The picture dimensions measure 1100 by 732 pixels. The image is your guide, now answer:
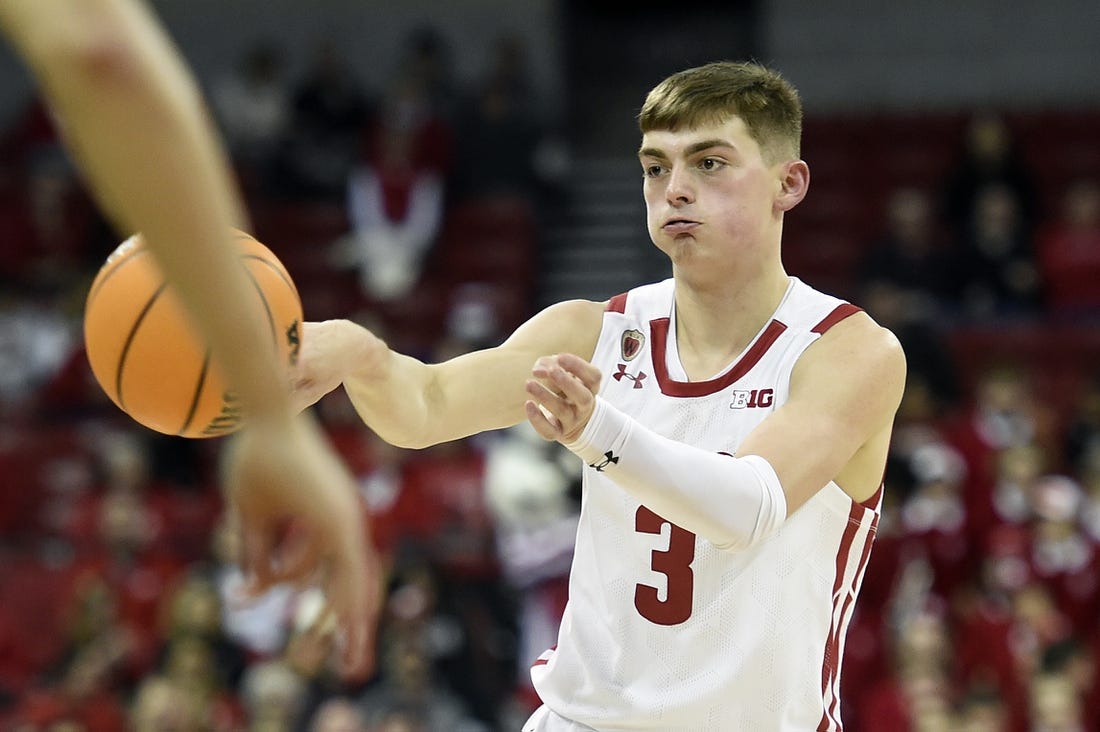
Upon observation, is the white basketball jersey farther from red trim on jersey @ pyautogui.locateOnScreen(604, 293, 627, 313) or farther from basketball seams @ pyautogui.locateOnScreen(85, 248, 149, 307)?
basketball seams @ pyautogui.locateOnScreen(85, 248, 149, 307)

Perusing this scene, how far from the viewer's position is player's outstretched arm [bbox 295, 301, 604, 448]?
388cm

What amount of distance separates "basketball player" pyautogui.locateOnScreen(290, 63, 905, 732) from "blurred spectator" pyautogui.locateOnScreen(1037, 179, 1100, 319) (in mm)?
8672

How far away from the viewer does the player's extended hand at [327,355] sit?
379 cm

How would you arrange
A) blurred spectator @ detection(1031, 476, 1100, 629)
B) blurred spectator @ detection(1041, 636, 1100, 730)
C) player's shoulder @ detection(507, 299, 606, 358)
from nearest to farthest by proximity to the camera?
1. player's shoulder @ detection(507, 299, 606, 358)
2. blurred spectator @ detection(1041, 636, 1100, 730)
3. blurred spectator @ detection(1031, 476, 1100, 629)

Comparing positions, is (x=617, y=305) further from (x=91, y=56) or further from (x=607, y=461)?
(x=91, y=56)

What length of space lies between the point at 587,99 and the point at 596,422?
1492 cm

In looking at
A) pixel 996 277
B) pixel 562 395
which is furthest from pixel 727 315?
pixel 996 277

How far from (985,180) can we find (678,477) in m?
10.5

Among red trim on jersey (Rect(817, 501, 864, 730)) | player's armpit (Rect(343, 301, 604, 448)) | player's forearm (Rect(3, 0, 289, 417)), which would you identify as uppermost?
player's forearm (Rect(3, 0, 289, 417))

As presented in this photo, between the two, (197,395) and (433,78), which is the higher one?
(197,395)

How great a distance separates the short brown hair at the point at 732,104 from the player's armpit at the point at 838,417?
0.54 meters

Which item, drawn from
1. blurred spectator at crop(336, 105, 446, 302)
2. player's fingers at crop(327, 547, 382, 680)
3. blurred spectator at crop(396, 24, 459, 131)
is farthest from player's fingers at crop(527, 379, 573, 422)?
→ blurred spectator at crop(396, 24, 459, 131)

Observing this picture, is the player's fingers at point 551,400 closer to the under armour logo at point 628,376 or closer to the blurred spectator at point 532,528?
the under armour logo at point 628,376

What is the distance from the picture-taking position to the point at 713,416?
13.1 feet
